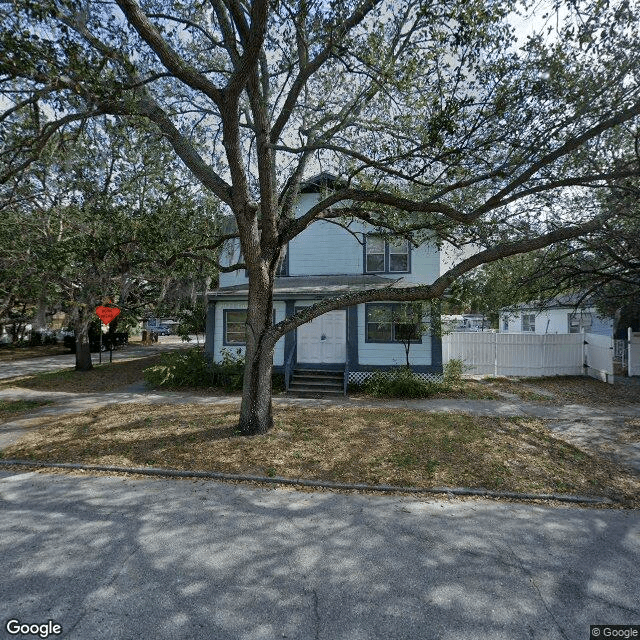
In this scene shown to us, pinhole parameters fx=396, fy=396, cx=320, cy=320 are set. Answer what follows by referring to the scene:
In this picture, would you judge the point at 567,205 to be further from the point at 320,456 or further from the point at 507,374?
the point at 320,456

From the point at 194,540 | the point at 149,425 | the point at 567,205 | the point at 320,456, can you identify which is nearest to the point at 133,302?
the point at 149,425

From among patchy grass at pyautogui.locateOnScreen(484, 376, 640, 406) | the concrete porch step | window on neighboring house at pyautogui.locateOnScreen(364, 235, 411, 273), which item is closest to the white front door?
the concrete porch step

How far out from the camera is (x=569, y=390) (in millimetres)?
12469

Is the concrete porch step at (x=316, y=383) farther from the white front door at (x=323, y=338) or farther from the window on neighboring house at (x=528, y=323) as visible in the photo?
the window on neighboring house at (x=528, y=323)

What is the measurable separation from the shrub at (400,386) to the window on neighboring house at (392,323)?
129 centimetres

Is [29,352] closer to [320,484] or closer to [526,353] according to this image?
[320,484]

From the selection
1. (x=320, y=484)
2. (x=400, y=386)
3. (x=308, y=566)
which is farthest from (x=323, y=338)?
(x=308, y=566)

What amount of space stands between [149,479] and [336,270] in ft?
34.4

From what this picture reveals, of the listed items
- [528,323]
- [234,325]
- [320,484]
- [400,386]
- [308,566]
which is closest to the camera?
[308,566]

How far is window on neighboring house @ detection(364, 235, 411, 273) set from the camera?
14.1 m

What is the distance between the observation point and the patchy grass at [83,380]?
12814mm

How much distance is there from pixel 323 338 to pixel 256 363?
6.65 m

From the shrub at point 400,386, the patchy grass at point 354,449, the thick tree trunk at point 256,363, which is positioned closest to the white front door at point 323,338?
the shrub at point 400,386

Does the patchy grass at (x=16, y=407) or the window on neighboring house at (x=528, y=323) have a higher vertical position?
the window on neighboring house at (x=528, y=323)
